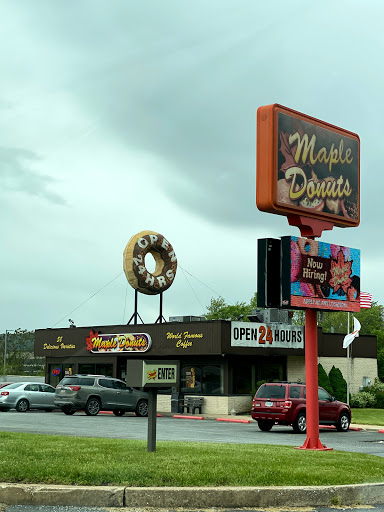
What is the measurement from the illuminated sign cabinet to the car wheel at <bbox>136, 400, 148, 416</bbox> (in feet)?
64.3

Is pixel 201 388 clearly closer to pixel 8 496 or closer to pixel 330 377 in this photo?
pixel 330 377

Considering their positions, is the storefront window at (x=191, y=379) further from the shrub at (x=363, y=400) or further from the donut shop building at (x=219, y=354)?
the shrub at (x=363, y=400)

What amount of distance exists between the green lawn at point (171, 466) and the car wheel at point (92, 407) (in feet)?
65.2

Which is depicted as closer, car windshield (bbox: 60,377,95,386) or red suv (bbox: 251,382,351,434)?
red suv (bbox: 251,382,351,434)

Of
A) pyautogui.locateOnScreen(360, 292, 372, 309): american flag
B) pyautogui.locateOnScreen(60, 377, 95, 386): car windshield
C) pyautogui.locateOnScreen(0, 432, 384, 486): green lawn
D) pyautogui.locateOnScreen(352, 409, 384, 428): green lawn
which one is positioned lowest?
pyautogui.locateOnScreen(352, 409, 384, 428): green lawn


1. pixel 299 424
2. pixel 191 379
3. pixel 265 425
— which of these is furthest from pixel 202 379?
pixel 299 424

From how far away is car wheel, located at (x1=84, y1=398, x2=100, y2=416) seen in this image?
3431 cm

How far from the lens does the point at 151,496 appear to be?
372 inches

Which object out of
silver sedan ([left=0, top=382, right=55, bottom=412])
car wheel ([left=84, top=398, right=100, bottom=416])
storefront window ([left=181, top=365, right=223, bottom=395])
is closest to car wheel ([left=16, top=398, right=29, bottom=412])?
silver sedan ([left=0, top=382, right=55, bottom=412])

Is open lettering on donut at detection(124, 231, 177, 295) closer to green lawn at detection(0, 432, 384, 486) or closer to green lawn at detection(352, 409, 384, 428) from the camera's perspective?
green lawn at detection(352, 409, 384, 428)

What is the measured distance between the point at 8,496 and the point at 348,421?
21123mm

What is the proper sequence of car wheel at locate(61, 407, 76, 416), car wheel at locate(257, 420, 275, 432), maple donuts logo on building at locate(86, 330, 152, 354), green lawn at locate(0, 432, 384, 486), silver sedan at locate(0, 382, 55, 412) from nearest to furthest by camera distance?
green lawn at locate(0, 432, 384, 486)
car wheel at locate(257, 420, 275, 432)
car wheel at locate(61, 407, 76, 416)
silver sedan at locate(0, 382, 55, 412)
maple donuts logo on building at locate(86, 330, 152, 354)

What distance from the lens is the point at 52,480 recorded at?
32.7 ft

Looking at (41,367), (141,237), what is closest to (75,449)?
(141,237)
